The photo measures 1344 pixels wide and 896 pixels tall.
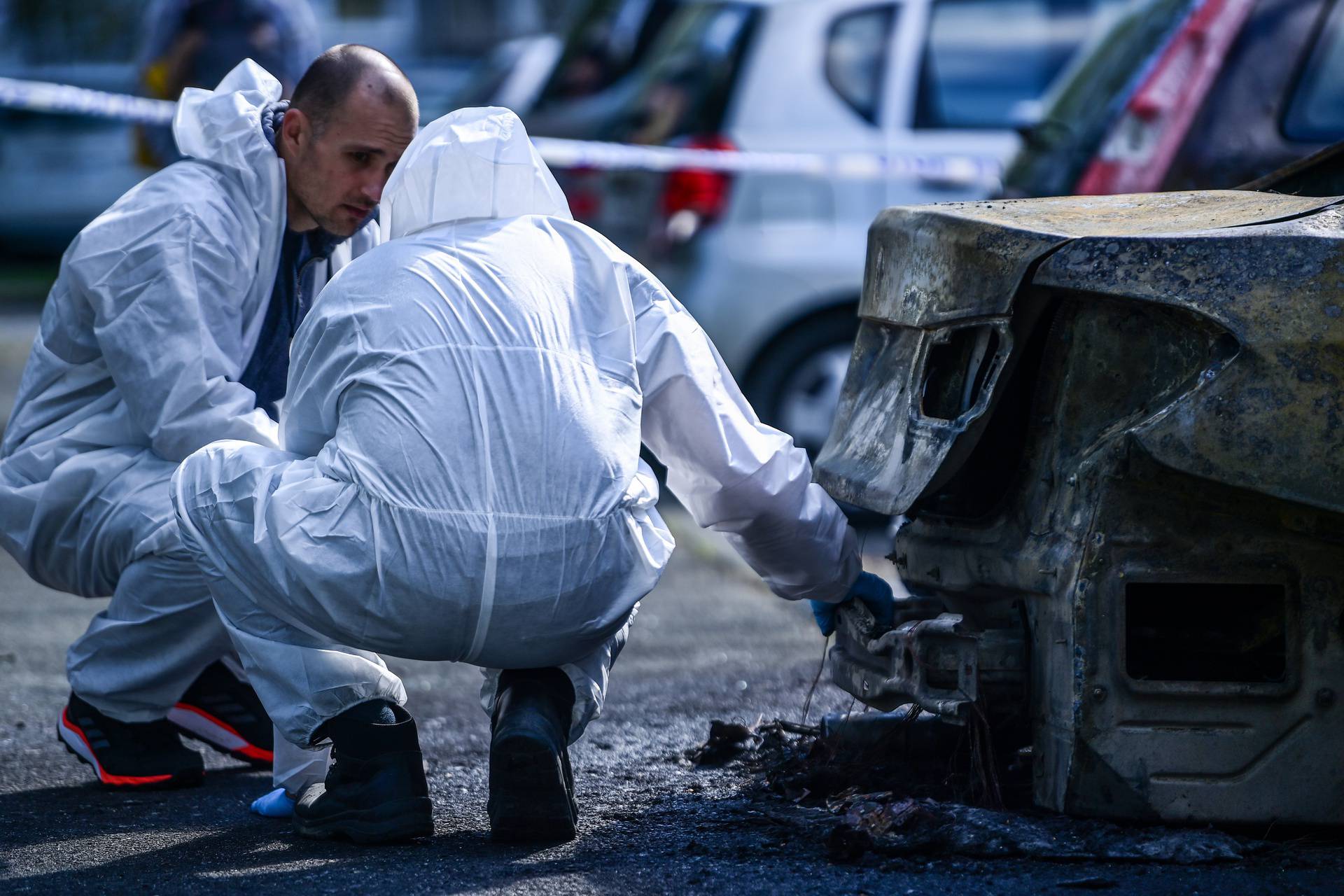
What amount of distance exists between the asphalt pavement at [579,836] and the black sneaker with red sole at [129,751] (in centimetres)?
4

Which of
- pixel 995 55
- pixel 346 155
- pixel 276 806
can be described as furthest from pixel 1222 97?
pixel 276 806

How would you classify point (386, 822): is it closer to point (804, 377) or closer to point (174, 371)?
point (174, 371)

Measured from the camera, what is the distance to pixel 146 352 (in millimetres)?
3289

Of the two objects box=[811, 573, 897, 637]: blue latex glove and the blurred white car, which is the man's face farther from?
the blurred white car

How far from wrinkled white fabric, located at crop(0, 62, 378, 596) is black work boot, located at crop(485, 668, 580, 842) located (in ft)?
2.57

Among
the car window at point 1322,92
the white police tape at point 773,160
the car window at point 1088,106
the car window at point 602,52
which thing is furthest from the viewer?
the car window at point 602,52

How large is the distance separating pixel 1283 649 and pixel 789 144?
4278mm

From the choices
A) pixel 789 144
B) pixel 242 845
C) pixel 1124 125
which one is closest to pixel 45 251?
pixel 789 144

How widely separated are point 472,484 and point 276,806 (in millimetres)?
834

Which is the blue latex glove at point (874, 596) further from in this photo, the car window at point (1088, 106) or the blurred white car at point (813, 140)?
the blurred white car at point (813, 140)

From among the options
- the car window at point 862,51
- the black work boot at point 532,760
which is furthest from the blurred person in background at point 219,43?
the black work boot at point 532,760

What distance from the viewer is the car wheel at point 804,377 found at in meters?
6.71

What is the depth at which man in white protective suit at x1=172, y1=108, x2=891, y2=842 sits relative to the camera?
2695 millimetres

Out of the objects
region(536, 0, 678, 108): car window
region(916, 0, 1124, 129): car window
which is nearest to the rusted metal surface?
region(916, 0, 1124, 129): car window
